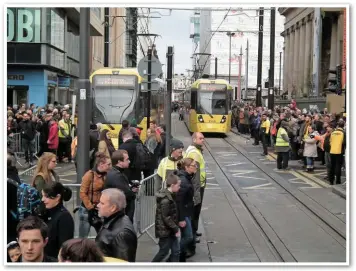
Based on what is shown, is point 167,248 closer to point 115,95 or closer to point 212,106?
point 115,95

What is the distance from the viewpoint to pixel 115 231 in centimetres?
529

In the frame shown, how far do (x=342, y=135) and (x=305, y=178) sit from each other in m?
2.44

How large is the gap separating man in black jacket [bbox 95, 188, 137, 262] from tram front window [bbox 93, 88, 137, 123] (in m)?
18.0

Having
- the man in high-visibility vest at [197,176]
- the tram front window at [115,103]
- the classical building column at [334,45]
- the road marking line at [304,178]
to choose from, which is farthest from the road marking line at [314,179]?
the classical building column at [334,45]

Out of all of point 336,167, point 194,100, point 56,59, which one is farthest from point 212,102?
point 336,167

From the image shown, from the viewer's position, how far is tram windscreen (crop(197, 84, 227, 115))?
3256cm

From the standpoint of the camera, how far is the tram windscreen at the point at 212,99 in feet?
107

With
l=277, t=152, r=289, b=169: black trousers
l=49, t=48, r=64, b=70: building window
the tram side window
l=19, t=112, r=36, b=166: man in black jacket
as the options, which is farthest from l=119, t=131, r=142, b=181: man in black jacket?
l=49, t=48, r=64, b=70: building window

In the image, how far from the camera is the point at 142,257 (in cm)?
843

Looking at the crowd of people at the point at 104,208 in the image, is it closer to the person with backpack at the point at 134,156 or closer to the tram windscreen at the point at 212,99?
the person with backpack at the point at 134,156

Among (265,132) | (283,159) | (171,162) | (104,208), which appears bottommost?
(283,159)

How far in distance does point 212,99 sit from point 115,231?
90.4ft

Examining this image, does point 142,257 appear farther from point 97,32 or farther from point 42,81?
point 97,32
